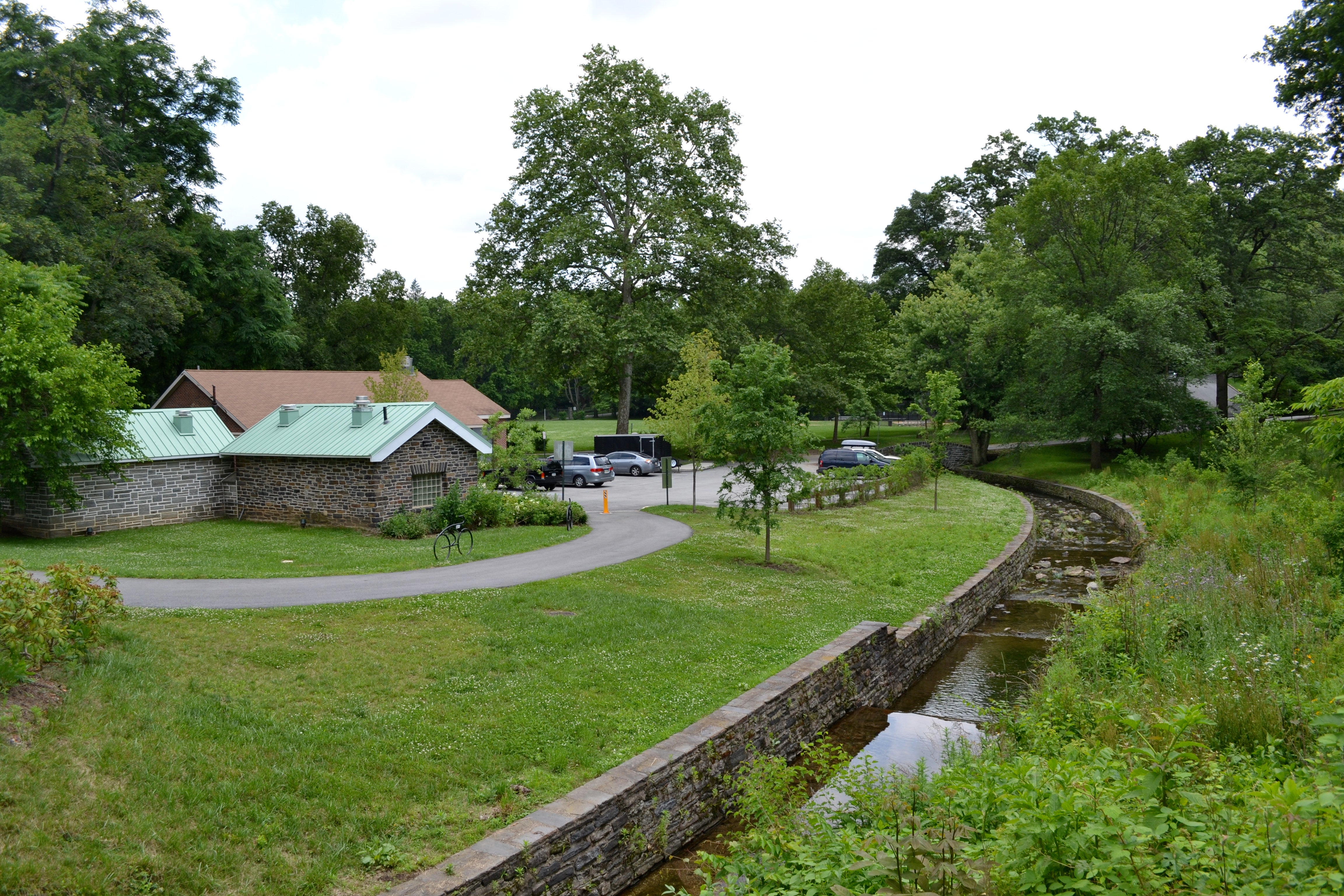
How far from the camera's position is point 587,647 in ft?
38.5

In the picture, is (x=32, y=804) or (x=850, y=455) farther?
(x=850, y=455)

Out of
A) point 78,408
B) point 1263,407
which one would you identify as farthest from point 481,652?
point 1263,407

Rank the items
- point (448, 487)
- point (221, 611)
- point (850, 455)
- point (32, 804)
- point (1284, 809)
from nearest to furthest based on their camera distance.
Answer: point (1284, 809) → point (32, 804) → point (221, 611) → point (448, 487) → point (850, 455)

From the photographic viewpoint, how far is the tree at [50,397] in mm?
20172

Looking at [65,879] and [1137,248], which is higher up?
[1137,248]

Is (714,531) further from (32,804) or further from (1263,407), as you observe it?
(32,804)

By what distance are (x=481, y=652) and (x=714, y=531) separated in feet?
43.6

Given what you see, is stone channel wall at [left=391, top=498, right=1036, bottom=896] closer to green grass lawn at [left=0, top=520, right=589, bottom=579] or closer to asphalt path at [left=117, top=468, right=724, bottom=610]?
asphalt path at [left=117, top=468, right=724, bottom=610]

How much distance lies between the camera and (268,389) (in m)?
40.3

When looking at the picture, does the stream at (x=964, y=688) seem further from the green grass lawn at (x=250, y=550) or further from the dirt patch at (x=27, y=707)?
the green grass lawn at (x=250, y=550)

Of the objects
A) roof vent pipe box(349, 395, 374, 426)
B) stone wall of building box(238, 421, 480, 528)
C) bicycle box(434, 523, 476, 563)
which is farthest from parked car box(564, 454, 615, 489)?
bicycle box(434, 523, 476, 563)

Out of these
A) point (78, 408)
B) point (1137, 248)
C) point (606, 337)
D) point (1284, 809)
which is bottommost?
point (1284, 809)

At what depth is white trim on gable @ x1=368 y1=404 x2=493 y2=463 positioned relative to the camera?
22.7m

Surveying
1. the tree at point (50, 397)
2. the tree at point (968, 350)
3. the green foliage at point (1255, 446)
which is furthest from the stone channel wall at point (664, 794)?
the tree at point (968, 350)
